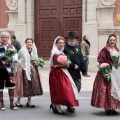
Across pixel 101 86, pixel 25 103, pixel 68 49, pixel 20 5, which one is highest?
pixel 20 5

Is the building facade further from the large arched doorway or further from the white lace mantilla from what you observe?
the white lace mantilla

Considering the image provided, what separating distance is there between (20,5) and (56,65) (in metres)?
11.0

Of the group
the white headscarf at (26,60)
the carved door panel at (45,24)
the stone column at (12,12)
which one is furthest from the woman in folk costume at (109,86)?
the stone column at (12,12)

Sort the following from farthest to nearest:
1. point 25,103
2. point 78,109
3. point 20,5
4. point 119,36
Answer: point 20,5
point 119,36
point 25,103
point 78,109

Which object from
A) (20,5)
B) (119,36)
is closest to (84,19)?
(119,36)

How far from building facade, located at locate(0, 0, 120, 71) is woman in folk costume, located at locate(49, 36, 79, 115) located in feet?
29.9

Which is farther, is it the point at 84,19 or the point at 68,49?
the point at 84,19

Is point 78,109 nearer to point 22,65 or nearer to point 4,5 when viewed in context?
point 22,65

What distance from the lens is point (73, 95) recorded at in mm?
7934

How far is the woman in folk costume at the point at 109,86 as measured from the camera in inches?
315

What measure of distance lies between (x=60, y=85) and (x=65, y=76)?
230 mm

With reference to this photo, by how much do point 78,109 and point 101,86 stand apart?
1124mm

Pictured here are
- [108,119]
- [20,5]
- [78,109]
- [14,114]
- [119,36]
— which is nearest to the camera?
[108,119]

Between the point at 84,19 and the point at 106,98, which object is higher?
the point at 84,19
